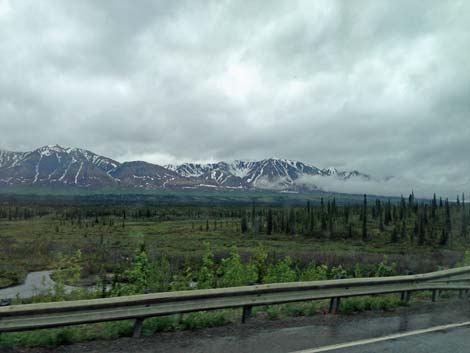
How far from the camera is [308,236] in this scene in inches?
3775

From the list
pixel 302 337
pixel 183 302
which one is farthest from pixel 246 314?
pixel 183 302

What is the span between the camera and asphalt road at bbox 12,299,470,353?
643 cm

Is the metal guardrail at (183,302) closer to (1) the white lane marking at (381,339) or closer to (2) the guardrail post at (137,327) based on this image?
(2) the guardrail post at (137,327)

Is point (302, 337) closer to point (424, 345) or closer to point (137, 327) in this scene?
point (424, 345)

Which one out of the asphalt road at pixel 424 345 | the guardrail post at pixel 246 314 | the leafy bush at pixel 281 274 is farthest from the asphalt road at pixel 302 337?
the leafy bush at pixel 281 274

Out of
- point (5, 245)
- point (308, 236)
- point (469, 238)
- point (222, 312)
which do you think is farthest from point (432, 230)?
point (222, 312)

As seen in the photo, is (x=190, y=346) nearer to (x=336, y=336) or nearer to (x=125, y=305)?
(x=125, y=305)

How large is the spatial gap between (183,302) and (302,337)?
227cm

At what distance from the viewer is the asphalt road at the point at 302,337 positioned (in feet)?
21.1

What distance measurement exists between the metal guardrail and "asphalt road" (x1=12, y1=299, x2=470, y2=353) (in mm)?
Answer: 430

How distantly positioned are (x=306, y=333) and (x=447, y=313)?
14.2ft

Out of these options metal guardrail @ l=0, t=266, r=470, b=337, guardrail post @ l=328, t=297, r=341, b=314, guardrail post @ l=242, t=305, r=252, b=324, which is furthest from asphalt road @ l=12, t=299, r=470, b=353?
metal guardrail @ l=0, t=266, r=470, b=337

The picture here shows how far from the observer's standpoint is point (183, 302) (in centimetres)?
717

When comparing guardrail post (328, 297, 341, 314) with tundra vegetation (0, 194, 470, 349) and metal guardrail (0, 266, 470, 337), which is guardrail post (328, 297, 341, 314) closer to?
metal guardrail (0, 266, 470, 337)
